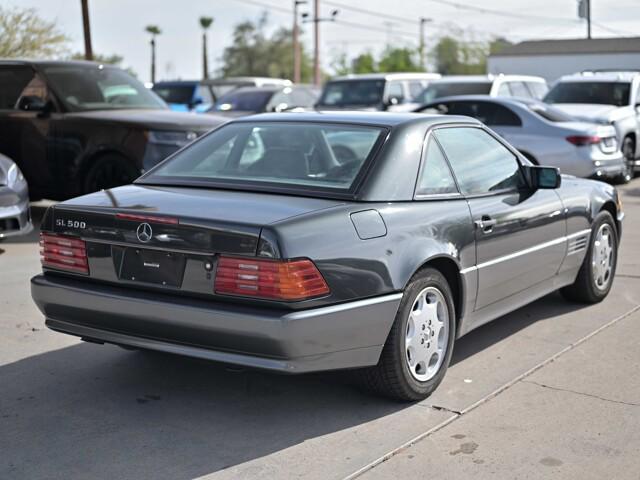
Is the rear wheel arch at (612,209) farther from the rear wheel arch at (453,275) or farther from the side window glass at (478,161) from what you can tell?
the rear wheel arch at (453,275)

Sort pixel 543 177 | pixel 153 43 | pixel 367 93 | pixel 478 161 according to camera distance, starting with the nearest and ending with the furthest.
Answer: pixel 478 161, pixel 543 177, pixel 367 93, pixel 153 43

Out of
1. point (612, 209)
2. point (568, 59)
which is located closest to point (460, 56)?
point (568, 59)

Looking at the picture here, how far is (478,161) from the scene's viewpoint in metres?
5.75

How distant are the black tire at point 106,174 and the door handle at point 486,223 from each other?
19.2ft

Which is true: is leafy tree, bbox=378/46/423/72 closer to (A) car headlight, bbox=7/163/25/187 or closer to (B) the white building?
(B) the white building

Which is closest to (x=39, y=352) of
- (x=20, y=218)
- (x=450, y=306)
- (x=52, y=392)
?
(x=52, y=392)

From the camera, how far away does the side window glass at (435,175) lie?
5145 mm

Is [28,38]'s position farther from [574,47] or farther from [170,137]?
[574,47]

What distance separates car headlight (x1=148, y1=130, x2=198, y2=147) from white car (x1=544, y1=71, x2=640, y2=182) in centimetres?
722

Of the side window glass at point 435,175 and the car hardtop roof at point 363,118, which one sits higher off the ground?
the car hardtop roof at point 363,118

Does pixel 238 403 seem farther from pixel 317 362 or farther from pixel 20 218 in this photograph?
pixel 20 218

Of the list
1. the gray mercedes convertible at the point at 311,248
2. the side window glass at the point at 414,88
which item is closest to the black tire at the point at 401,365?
the gray mercedes convertible at the point at 311,248

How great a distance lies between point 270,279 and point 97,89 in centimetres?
789

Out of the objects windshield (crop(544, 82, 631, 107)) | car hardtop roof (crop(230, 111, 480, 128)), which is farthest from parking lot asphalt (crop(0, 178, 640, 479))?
windshield (crop(544, 82, 631, 107))
